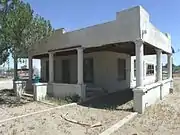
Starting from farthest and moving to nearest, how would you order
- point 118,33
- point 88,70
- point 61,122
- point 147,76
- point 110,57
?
1. point 147,76
2. point 88,70
3. point 110,57
4. point 118,33
5. point 61,122

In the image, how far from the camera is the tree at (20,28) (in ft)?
38.9

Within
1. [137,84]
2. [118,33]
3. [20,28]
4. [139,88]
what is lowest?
[139,88]

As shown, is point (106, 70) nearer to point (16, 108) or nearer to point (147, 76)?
point (16, 108)

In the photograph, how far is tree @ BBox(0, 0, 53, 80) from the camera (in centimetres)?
Answer: 1186

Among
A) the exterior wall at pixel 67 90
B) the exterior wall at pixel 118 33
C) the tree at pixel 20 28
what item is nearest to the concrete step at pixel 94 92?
the exterior wall at pixel 67 90

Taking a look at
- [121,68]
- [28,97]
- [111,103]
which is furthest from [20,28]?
[121,68]

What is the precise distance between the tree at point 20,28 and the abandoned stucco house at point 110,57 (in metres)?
2.19

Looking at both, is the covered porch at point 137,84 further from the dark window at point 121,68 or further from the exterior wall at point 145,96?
the dark window at point 121,68

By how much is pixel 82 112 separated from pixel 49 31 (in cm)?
584

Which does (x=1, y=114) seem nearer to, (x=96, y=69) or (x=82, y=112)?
(x=82, y=112)

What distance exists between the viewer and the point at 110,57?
1675 centimetres

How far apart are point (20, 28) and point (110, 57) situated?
23.3 ft

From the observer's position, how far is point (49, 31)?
13797 millimetres

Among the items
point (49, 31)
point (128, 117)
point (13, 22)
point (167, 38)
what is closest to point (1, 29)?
point (13, 22)
